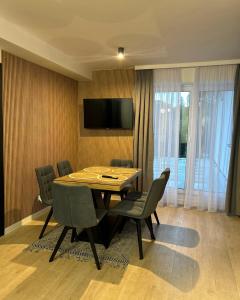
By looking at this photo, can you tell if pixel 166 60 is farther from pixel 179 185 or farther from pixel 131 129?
pixel 179 185

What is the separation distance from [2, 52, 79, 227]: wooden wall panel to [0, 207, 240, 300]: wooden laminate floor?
55 centimetres

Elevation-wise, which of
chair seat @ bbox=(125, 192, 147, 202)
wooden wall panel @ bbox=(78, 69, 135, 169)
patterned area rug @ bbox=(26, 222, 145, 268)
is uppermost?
wooden wall panel @ bbox=(78, 69, 135, 169)

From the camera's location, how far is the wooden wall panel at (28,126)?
3.13 metres

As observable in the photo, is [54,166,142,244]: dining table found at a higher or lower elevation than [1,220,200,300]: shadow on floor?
higher

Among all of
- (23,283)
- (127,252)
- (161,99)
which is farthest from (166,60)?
(23,283)

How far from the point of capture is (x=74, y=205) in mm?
2338

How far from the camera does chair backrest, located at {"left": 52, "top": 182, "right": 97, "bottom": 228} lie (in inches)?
90.1

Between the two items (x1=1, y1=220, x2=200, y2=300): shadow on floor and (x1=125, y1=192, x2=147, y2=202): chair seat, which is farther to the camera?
(x1=125, y1=192, x2=147, y2=202): chair seat

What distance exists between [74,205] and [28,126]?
1.69 meters

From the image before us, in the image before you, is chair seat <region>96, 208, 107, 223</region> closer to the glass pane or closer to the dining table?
the dining table

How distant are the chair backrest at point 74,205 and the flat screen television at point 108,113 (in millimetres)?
2396

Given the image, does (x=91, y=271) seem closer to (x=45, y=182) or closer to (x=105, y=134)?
(x=45, y=182)

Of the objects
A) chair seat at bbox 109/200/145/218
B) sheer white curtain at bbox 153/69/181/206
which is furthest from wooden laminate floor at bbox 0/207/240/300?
sheer white curtain at bbox 153/69/181/206

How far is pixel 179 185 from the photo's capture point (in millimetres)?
4453
